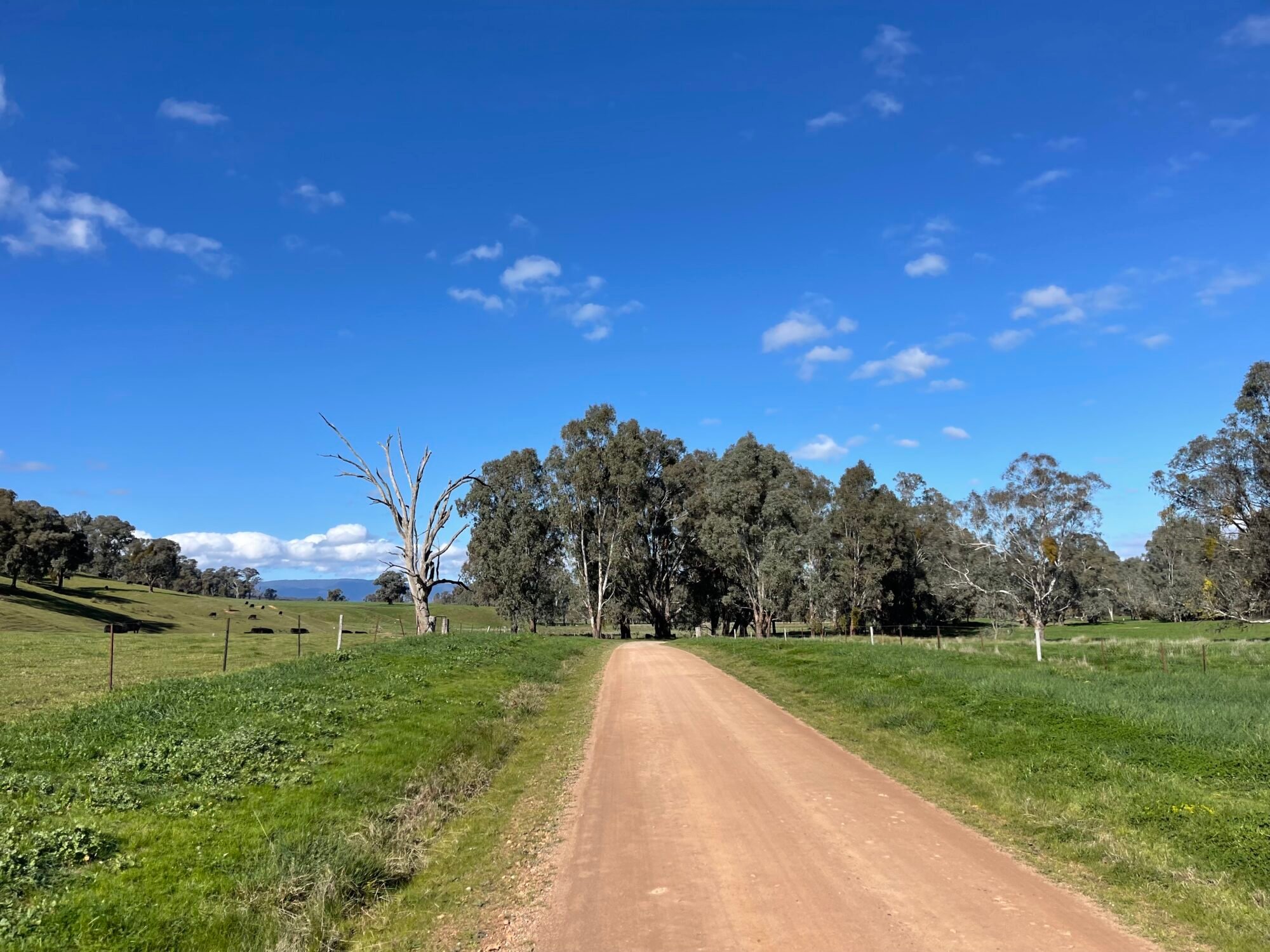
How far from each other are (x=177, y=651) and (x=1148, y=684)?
39.7m

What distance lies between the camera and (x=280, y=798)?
8.34 metres

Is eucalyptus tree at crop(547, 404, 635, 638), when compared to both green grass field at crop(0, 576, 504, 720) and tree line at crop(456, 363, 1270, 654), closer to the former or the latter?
tree line at crop(456, 363, 1270, 654)

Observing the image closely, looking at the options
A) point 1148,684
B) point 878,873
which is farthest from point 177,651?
point 1148,684

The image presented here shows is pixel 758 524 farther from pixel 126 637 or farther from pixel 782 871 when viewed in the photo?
pixel 782 871

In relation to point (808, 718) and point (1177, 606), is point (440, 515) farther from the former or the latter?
point (1177, 606)

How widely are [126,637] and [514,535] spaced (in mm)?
30967

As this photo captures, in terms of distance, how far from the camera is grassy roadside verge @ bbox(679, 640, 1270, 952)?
21.9 ft

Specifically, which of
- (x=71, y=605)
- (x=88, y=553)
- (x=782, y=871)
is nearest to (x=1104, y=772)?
(x=782, y=871)

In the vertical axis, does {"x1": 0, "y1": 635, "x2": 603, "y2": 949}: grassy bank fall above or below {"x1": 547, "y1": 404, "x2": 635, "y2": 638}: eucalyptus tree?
below

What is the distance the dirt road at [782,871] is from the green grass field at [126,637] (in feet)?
44.9

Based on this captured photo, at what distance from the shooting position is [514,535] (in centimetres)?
6650

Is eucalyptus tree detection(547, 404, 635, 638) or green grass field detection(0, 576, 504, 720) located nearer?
green grass field detection(0, 576, 504, 720)

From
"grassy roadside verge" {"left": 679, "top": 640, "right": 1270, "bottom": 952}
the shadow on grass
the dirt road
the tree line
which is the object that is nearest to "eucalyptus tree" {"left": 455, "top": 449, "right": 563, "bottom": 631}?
the tree line

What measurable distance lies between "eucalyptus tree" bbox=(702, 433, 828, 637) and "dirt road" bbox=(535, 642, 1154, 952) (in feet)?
148
